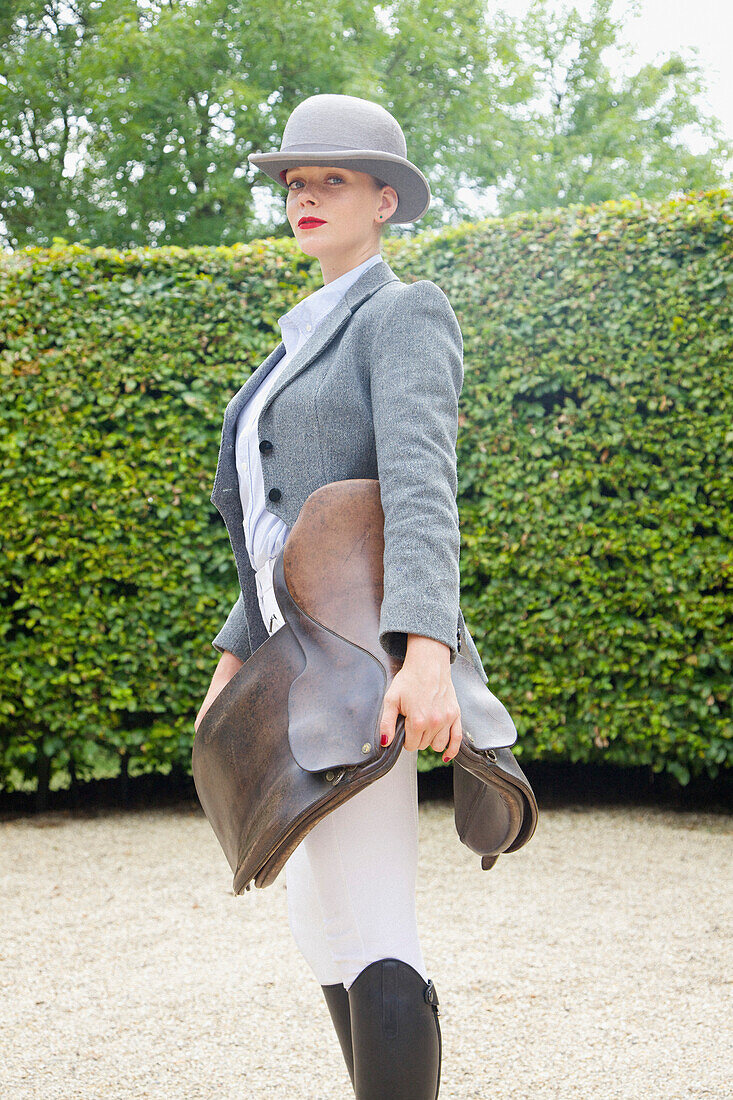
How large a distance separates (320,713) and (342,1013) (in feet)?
2.08

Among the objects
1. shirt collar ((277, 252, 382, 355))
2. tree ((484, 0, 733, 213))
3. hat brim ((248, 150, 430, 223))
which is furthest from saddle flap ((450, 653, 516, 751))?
tree ((484, 0, 733, 213))

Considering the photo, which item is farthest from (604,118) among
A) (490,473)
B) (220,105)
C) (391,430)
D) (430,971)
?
(391,430)

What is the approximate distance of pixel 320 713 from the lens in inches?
51.8

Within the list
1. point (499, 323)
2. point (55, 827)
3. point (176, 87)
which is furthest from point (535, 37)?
point (55, 827)

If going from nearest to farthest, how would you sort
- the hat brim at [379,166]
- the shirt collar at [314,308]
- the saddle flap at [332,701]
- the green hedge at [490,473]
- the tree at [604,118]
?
the saddle flap at [332,701] < the hat brim at [379,166] < the shirt collar at [314,308] < the green hedge at [490,473] < the tree at [604,118]

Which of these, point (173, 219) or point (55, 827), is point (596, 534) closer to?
point (55, 827)

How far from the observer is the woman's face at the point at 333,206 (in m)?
1.61

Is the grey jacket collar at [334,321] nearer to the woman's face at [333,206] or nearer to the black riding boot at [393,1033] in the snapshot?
the woman's face at [333,206]

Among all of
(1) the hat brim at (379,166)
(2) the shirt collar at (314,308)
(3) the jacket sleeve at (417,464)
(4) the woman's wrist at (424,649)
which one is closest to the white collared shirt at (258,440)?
(2) the shirt collar at (314,308)

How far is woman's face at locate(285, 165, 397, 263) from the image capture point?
1.61m

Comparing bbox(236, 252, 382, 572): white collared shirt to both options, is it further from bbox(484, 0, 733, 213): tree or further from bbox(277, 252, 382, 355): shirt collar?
bbox(484, 0, 733, 213): tree

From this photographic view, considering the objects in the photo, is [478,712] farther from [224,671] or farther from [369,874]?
[224,671]

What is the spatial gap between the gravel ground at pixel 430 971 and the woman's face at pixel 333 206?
2.03 metres

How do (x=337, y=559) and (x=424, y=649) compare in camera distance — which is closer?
(x=424, y=649)
